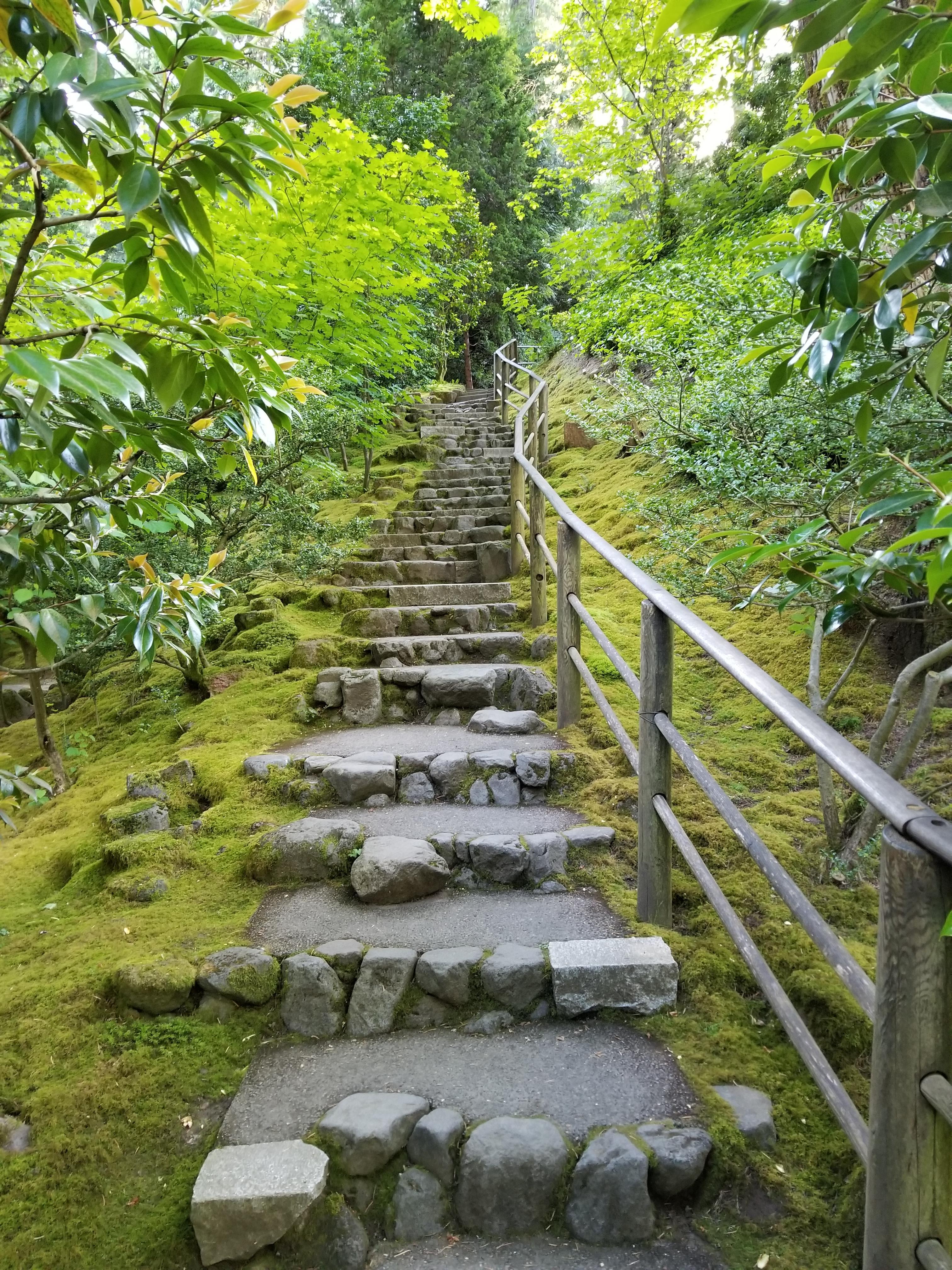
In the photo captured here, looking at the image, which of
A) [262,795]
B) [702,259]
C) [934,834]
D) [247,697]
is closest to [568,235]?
[702,259]

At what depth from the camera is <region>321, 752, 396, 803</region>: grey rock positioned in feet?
9.61

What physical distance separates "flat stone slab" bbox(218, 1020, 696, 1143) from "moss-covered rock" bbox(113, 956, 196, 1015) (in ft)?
0.87

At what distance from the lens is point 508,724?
3439mm

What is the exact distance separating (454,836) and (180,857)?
100 centimetres

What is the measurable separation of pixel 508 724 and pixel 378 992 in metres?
1.63

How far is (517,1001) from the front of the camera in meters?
1.93

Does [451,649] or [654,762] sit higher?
[654,762]

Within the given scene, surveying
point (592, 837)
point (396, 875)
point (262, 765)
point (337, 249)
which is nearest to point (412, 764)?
point (262, 765)

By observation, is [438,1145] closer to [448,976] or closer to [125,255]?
[448,976]

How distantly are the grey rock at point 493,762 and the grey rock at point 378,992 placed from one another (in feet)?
3.51

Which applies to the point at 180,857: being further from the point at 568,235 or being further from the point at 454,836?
the point at 568,235

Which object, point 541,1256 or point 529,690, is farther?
point 529,690

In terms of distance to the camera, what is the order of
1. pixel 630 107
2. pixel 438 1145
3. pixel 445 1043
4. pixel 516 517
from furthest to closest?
pixel 630 107
pixel 516 517
pixel 445 1043
pixel 438 1145

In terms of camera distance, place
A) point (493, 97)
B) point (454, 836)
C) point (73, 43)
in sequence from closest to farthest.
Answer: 1. point (73, 43)
2. point (454, 836)
3. point (493, 97)
